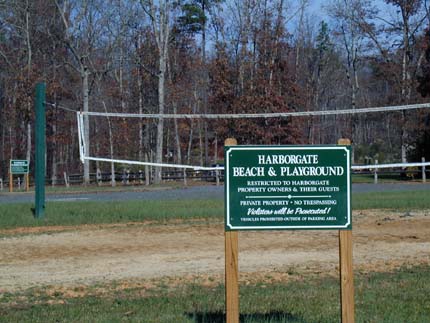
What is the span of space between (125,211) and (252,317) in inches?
561

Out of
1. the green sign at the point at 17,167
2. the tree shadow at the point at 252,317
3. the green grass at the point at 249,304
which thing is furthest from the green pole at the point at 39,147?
the green sign at the point at 17,167

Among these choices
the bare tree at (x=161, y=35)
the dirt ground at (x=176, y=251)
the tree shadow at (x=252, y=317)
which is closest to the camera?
the tree shadow at (x=252, y=317)

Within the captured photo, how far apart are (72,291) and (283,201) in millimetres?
4306

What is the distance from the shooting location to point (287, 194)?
694 cm

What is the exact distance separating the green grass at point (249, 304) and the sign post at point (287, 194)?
119 centimetres

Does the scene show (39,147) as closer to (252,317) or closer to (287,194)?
(252,317)

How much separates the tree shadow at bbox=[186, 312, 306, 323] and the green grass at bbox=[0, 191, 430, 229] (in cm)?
1228

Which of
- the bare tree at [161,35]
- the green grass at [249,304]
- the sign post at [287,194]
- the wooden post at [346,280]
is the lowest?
the green grass at [249,304]

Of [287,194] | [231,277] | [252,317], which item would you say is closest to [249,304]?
[252,317]

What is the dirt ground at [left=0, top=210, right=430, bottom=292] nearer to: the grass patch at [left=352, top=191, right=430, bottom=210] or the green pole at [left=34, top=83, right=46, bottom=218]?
the green pole at [left=34, top=83, right=46, bottom=218]

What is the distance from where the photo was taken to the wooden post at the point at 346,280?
22.7 ft

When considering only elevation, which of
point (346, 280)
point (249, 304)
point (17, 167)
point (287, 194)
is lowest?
point (249, 304)

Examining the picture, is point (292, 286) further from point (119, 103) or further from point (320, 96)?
point (320, 96)

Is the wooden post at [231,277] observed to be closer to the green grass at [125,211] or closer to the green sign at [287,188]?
the green sign at [287,188]
